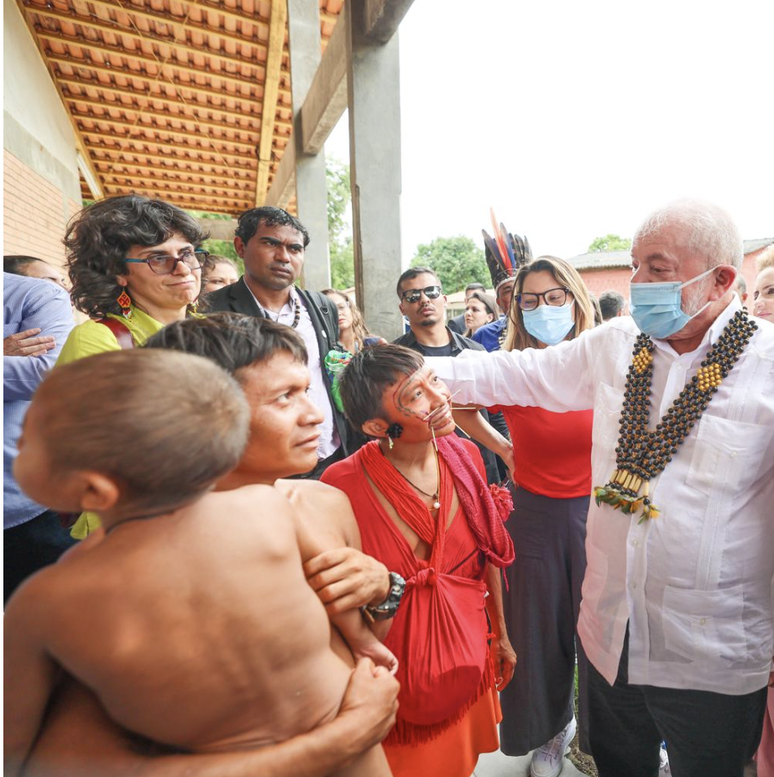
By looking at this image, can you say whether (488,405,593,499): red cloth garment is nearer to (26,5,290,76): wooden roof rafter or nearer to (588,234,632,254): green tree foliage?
(26,5,290,76): wooden roof rafter

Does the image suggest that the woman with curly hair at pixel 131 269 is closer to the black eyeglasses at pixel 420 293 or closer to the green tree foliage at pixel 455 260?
the black eyeglasses at pixel 420 293

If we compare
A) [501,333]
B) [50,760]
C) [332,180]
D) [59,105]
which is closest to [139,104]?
[59,105]

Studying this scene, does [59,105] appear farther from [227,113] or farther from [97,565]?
[97,565]

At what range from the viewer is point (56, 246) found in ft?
20.7

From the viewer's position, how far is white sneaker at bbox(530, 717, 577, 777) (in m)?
2.22

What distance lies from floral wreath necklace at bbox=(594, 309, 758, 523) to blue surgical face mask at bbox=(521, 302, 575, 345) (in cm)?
91

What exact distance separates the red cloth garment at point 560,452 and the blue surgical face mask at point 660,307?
65 cm

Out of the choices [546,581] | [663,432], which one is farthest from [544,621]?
[663,432]

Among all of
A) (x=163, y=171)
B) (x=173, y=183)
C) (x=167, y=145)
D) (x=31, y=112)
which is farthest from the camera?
(x=173, y=183)

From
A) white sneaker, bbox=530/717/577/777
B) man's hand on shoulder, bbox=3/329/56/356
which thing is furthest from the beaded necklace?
white sneaker, bbox=530/717/577/777

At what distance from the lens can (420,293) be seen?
3535 millimetres

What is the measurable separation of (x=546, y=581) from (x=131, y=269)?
2.04 meters

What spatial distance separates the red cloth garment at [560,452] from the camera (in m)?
2.22

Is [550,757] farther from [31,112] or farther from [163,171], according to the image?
[163,171]
